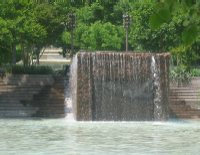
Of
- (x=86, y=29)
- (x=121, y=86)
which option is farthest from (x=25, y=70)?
(x=86, y=29)

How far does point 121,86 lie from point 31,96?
15.3ft

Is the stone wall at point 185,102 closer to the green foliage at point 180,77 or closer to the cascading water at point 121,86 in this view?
the green foliage at point 180,77

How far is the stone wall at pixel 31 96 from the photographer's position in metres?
26.6

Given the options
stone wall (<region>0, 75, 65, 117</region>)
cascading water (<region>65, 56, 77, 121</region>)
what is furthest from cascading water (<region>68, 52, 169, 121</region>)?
stone wall (<region>0, 75, 65, 117</region>)

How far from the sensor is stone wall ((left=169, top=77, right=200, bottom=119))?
87.2ft

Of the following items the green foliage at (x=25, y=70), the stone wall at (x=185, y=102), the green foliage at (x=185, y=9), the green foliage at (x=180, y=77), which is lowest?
the stone wall at (x=185, y=102)

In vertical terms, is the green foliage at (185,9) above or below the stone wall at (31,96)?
above

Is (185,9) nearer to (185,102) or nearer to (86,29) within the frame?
(185,102)

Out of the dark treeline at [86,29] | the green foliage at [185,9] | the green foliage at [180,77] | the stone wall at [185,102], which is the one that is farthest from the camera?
the dark treeline at [86,29]

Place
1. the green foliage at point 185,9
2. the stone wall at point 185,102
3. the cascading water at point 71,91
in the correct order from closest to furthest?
1. the green foliage at point 185,9
2. the cascading water at point 71,91
3. the stone wall at point 185,102

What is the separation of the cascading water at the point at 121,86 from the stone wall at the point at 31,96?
2043 millimetres

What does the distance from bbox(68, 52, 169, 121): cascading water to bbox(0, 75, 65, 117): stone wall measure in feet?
6.70

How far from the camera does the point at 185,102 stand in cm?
2716

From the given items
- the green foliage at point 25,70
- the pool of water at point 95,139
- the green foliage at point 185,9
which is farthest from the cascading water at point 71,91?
the green foliage at point 185,9
